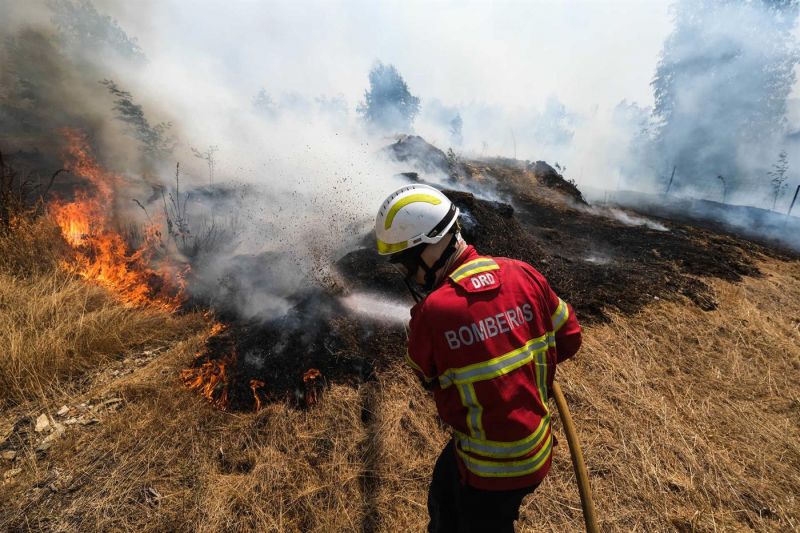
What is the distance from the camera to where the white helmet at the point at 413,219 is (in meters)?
2.12

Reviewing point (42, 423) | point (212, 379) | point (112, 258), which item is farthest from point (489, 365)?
point (112, 258)

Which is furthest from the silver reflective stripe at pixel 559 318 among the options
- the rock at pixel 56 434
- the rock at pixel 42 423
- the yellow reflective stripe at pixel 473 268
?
the rock at pixel 42 423

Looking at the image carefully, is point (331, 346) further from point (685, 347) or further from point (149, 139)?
point (149, 139)

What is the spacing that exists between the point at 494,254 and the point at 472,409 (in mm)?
5846

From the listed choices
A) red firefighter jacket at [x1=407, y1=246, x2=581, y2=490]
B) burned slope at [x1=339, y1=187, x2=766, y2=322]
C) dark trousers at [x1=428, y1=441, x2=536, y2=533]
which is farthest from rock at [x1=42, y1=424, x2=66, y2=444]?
red firefighter jacket at [x1=407, y1=246, x2=581, y2=490]

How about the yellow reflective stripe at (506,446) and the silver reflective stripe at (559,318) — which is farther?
the silver reflective stripe at (559,318)

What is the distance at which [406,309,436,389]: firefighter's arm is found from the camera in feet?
5.61

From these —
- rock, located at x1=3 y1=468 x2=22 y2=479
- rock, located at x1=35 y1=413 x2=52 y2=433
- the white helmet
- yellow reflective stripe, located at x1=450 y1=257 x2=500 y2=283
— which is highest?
the white helmet

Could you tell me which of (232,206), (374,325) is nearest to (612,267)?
(374,325)

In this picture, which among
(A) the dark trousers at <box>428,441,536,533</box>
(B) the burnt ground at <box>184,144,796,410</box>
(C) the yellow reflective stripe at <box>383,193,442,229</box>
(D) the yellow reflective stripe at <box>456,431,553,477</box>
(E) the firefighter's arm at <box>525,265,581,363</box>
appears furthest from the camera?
(B) the burnt ground at <box>184,144,796,410</box>

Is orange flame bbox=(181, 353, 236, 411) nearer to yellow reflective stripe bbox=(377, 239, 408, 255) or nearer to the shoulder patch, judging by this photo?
yellow reflective stripe bbox=(377, 239, 408, 255)

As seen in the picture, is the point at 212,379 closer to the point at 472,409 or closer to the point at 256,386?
the point at 256,386

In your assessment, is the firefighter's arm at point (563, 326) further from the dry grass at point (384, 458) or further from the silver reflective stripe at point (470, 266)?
the dry grass at point (384, 458)

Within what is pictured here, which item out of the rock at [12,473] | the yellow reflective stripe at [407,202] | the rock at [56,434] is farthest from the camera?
the rock at [56,434]
